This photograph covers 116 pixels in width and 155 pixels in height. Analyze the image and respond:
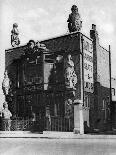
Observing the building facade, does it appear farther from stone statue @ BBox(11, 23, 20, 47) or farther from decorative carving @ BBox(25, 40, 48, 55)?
stone statue @ BBox(11, 23, 20, 47)

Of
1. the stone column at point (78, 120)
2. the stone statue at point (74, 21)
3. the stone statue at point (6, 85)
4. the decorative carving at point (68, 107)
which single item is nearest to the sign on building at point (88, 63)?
the stone statue at point (74, 21)

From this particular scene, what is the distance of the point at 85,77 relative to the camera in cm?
3128

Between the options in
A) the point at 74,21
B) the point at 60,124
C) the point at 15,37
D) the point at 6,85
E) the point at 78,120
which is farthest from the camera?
the point at 15,37

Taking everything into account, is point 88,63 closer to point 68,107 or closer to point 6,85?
point 68,107

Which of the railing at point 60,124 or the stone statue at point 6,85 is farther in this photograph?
the stone statue at point 6,85

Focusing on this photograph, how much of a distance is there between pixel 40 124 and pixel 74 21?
10.9 meters

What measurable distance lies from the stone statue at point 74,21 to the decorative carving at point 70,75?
126 inches

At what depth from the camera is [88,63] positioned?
1272 inches

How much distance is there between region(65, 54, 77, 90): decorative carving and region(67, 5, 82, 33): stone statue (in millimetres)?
3198

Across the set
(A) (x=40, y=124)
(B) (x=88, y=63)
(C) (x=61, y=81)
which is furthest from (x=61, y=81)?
(A) (x=40, y=124)

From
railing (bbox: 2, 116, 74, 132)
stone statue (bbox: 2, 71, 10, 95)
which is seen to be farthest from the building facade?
stone statue (bbox: 2, 71, 10, 95)

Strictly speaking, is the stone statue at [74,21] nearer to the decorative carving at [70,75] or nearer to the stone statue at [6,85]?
the decorative carving at [70,75]

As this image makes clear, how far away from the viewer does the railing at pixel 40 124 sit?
28.6 meters

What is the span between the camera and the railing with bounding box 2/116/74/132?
93.7ft
